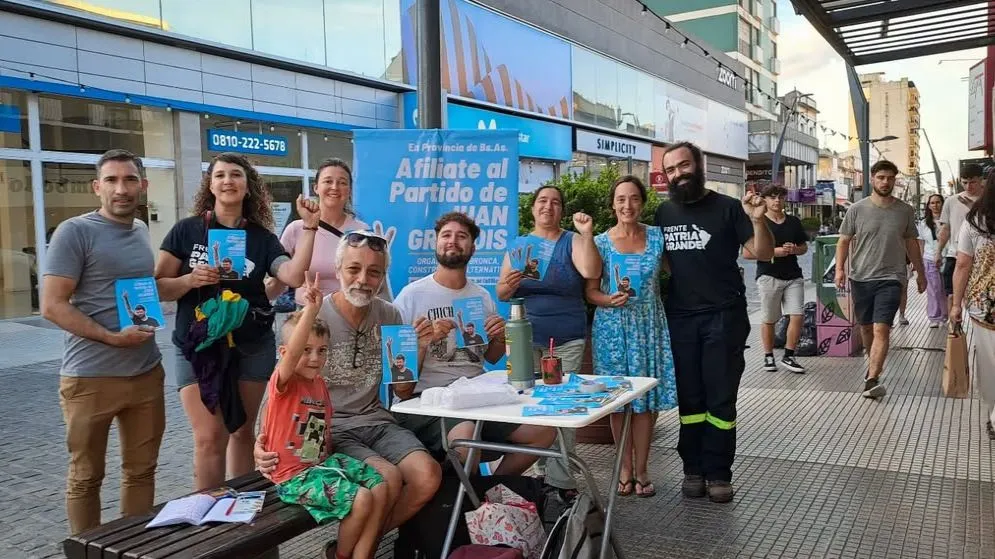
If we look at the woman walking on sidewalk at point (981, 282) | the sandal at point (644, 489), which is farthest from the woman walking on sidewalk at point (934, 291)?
the sandal at point (644, 489)

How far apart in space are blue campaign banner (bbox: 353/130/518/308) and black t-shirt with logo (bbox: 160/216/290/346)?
125cm

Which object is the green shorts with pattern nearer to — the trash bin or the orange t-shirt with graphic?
the orange t-shirt with graphic

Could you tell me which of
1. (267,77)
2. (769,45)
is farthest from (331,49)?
(769,45)

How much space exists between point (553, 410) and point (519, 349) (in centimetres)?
48

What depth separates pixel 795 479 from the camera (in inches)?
183

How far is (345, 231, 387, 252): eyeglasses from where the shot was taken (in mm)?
3369

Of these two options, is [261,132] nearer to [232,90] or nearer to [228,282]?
[232,90]

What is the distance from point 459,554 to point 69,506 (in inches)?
65.8

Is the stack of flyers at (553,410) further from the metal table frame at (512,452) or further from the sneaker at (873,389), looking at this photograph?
the sneaker at (873,389)

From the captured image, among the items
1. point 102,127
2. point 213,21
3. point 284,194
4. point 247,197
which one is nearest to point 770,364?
point 247,197

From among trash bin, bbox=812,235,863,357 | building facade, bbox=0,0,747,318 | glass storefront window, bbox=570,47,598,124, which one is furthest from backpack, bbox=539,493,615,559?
glass storefront window, bbox=570,47,598,124

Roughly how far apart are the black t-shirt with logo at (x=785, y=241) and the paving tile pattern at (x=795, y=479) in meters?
1.15

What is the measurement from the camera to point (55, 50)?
12.0 metres

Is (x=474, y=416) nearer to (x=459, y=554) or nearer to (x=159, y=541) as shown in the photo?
(x=459, y=554)
